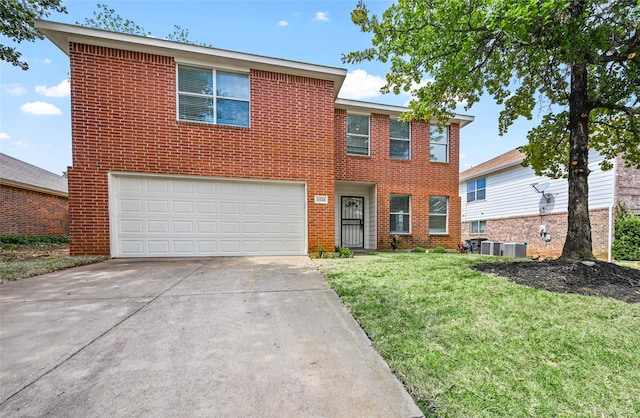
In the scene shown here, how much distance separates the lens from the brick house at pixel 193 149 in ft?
20.5

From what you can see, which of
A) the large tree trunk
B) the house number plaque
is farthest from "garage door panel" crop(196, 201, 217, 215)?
the large tree trunk

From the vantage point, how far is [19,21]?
750cm

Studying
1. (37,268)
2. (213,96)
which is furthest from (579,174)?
(37,268)

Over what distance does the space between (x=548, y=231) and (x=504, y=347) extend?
13073 millimetres

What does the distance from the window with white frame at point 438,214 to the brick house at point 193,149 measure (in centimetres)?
509

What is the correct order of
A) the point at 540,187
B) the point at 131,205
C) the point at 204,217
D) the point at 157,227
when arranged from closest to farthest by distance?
the point at 131,205
the point at 157,227
the point at 204,217
the point at 540,187

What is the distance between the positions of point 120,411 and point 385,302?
265 centimetres

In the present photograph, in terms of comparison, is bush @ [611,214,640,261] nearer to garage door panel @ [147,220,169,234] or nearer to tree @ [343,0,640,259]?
tree @ [343,0,640,259]

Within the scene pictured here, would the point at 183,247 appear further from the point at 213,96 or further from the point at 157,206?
the point at 213,96

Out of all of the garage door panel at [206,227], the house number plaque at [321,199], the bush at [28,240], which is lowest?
the bush at [28,240]

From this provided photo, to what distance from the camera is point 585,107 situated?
507 centimetres

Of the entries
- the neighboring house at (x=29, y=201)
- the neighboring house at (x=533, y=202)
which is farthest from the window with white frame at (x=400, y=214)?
the neighboring house at (x=29, y=201)

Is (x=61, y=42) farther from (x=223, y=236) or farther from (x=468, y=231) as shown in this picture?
(x=468, y=231)

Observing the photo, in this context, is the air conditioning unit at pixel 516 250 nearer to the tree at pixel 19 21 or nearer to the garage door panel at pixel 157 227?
the garage door panel at pixel 157 227
